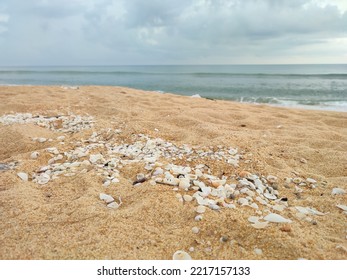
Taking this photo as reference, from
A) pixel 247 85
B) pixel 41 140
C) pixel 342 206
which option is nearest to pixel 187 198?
pixel 342 206

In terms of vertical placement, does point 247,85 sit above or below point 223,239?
above

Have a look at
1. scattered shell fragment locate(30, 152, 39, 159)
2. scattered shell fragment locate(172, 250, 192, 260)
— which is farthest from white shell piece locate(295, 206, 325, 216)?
scattered shell fragment locate(30, 152, 39, 159)

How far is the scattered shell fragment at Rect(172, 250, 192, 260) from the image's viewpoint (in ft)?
5.50

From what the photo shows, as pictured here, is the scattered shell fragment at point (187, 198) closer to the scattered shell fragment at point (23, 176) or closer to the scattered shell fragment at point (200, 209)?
the scattered shell fragment at point (200, 209)

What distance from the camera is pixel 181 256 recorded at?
1.68 metres

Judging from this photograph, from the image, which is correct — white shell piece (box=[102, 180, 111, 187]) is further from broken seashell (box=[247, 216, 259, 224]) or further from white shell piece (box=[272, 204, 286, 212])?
white shell piece (box=[272, 204, 286, 212])

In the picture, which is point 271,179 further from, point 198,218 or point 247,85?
point 247,85

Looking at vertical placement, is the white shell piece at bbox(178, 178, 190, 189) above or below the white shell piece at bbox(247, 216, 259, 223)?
above

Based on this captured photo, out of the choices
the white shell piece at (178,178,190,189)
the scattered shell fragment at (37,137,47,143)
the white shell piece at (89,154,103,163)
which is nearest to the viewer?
the white shell piece at (178,178,190,189)

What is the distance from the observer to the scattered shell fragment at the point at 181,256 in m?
1.68

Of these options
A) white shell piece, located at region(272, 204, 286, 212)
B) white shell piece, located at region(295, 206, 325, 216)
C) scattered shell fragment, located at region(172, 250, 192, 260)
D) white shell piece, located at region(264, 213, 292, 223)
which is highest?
white shell piece, located at region(264, 213, 292, 223)

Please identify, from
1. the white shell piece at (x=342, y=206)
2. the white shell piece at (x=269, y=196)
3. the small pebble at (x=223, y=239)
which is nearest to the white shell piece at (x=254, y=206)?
the white shell piece at (x=269, y=196)

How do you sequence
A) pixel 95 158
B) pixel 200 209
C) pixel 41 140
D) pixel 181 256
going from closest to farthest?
pixel 181 256 → pixel 200 209 → pixel 95 158 → pixel 41 140
